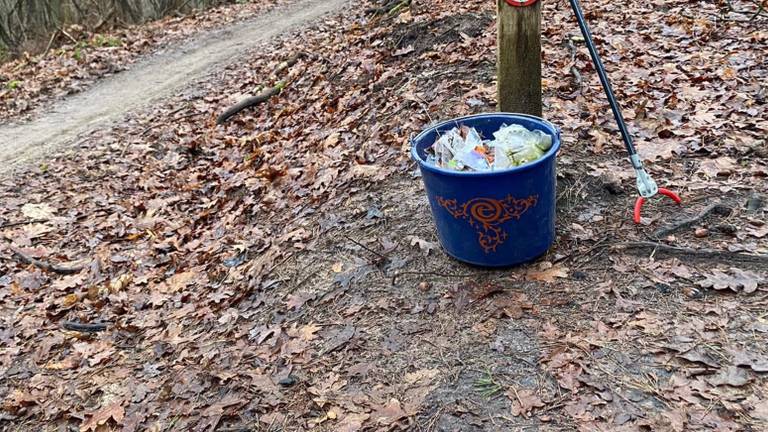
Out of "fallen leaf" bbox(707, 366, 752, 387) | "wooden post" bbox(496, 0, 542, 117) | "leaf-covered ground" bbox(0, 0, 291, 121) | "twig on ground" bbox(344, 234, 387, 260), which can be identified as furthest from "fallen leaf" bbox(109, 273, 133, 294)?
"leaf-covered ground" bbox(0, 0, 291, 121)

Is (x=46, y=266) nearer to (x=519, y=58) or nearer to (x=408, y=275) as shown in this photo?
(x=408, y=275)

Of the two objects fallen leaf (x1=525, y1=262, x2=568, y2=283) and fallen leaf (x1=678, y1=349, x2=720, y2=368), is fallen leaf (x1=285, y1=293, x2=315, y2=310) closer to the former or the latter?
fallen leaf (x1=525, y1=262, x2=568, y2=283)

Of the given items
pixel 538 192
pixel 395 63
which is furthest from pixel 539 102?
pixel 395 63

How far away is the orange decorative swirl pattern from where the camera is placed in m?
3.08

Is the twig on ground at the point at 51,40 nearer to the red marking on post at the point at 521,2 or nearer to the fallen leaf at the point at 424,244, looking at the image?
the fallen leaf at the point at 424,244

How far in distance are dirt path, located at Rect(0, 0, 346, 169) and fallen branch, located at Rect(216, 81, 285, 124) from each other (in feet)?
6.68

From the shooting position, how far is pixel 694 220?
3.45 m

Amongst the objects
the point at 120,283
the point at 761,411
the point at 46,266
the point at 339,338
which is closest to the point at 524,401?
the point at 761,411

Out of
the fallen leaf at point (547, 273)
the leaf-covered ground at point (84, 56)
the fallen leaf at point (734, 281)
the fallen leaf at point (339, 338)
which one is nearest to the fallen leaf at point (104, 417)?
the fallen leaf at point (339, 338)

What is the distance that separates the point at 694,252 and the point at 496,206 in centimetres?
115

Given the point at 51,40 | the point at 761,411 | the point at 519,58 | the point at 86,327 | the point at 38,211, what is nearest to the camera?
the point at 761,411

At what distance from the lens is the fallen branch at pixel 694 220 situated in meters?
3.42

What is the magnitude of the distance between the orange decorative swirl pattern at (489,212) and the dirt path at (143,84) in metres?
6.86

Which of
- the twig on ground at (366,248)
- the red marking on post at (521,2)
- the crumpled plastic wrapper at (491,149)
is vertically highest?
the red marking on post at (521,2)
